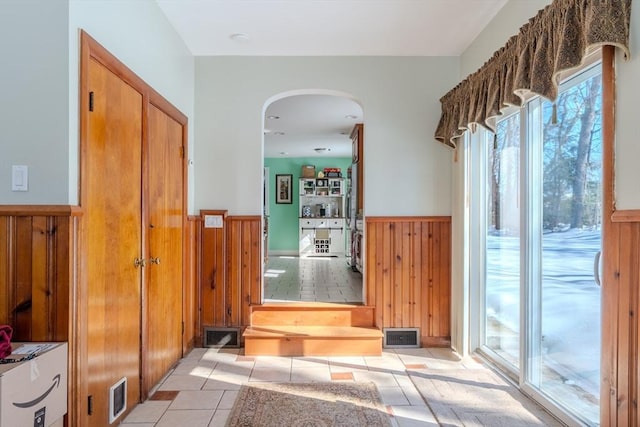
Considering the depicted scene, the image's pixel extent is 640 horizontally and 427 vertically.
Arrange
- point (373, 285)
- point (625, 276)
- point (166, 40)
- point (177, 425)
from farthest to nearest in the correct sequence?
point (373, 285), point (166, 40), point (177, 425), point (625, 276)

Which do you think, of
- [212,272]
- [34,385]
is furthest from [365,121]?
[34,385]

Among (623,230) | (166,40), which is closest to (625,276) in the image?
(623,230)

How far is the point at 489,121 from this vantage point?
9.53 feet

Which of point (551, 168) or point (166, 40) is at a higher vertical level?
point (166, 40)

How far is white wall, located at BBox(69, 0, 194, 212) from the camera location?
6.13 ft

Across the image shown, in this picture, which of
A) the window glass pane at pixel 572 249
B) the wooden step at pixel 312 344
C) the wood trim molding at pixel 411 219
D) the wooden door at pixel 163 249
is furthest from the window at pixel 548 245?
the wooden door at pixel 163 249

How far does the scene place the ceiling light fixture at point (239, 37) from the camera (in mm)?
3400

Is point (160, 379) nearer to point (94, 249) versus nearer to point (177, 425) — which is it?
point (177, 425)

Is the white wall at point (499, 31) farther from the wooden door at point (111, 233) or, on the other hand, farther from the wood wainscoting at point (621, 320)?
the wooden door at point (111, 233)

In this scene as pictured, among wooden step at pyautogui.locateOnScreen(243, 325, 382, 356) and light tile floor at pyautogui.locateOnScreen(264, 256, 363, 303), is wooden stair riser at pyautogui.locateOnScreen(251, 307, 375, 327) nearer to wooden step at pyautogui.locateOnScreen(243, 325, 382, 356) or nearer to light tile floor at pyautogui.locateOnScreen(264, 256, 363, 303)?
wooden step at pyautogui.locateOnScreen(243, 325, 382, 356)

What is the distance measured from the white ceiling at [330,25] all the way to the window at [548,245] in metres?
0.87

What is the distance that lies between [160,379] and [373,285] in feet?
6.47

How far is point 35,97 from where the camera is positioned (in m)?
1.81

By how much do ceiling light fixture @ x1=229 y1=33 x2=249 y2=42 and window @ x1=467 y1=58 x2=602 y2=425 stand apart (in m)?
2.16
